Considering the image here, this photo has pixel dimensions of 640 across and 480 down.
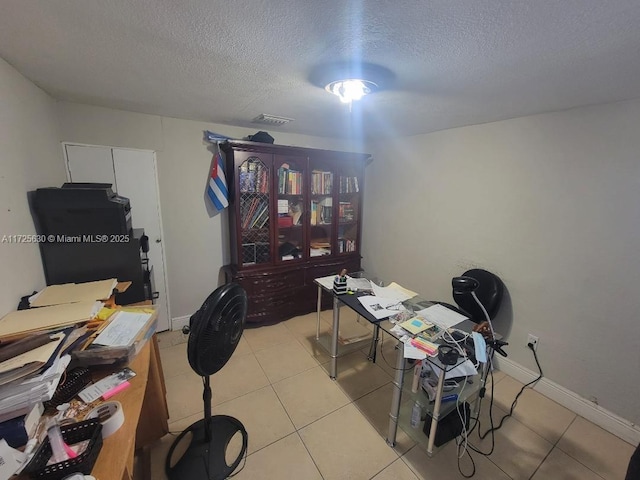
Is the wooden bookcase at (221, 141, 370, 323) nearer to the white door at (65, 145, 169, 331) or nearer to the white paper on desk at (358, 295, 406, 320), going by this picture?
the white door at (65, 145, 169, 331)

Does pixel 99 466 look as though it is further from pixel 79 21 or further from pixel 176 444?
A: pixel 79 21

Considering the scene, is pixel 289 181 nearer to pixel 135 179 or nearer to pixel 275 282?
pixel 275 282

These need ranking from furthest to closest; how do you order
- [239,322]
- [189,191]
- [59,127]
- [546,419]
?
1. [189,191]
2. [59,127]
3. [546,419]
4. [239,322]

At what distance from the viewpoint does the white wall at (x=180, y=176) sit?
218 cm

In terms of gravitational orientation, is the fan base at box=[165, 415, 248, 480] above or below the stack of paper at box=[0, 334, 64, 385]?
below

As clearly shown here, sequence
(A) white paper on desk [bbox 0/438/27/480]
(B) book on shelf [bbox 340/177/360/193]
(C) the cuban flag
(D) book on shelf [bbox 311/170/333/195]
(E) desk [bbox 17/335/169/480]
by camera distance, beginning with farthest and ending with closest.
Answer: (B) book on shelf [bbox 340/177/360/193]
(D) book on shelf [bbox 311/170/333/195]
(C) the cuban flag
(E) desk [bbox 17/335/169/480]
(A) white paper on desk [bbox 0/438/27/480]

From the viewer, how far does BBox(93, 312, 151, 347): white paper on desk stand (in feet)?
3.76

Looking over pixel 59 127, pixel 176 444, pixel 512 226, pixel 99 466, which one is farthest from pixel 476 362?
pixel 59 127

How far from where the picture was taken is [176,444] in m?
1.57

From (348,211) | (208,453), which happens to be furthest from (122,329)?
(348,211)

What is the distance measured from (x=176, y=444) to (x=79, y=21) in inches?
86.1

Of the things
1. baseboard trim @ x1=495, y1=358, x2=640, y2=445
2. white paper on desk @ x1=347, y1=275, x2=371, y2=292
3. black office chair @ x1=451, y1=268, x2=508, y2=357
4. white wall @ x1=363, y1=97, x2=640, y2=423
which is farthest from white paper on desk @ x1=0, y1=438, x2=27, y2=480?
baseboard trim @ x1=495, y1=358, x2=640, y2=445

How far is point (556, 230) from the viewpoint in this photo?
1.93 metres

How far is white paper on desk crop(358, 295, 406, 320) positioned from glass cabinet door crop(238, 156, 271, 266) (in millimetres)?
1378
